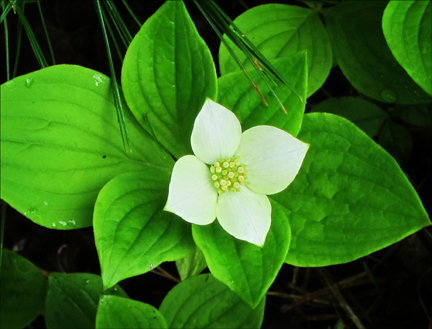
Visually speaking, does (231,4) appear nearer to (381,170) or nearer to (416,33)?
(416,33)

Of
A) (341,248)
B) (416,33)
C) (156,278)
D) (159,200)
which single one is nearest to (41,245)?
(156,278)

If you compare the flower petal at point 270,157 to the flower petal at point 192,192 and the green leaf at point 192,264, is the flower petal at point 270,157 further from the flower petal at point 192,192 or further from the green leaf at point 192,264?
the green leaf at point 192,264

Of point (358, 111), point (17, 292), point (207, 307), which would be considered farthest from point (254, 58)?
point (17, 292)

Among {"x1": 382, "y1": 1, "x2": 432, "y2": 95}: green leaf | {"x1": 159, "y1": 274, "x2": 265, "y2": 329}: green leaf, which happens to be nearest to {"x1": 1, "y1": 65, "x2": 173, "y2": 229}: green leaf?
{"x1": 159, "y1": 274, "x2": 265, "y2": 329}: green leaf

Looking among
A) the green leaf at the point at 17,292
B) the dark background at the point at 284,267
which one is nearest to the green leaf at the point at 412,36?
the dark background at the point at 284,267

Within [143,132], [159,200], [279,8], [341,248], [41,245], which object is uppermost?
[279,8]

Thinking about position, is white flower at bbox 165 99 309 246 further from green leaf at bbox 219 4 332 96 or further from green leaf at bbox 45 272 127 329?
green leaf at bbox 45 272 127 329
